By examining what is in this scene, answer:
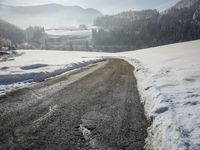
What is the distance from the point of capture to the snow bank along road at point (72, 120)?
6270 mm

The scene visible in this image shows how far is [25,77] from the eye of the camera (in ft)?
58.9

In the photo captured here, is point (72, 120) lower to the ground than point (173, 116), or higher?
lower

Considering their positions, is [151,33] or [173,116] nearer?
[173,116]

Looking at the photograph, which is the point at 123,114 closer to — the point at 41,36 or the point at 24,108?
the point at 24,108

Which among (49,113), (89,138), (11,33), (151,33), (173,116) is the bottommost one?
(89,138)

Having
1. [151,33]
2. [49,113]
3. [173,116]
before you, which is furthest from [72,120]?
[151,33]

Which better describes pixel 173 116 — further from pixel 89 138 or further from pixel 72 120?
pixel 72 120

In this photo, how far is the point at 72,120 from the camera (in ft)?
25.7

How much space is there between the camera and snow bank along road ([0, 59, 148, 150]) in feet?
20.6

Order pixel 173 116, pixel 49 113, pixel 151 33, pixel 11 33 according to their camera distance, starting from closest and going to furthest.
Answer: pixel 173 116 < pixel 49 113 < pixel 151 33 < pixel 11 33

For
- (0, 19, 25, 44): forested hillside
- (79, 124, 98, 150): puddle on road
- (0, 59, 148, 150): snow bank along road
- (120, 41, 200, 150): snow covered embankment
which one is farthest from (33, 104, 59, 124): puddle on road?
(0, 19, 25, 44): forested hillside

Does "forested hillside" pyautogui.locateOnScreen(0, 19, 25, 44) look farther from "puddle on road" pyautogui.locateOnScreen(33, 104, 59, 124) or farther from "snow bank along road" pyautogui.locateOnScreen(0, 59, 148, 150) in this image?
"puddle on road" pyautogui.locateOnScreen(33, 104, 59, 124)

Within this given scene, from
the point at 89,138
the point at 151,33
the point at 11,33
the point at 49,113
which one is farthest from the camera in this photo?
the point at 11,33

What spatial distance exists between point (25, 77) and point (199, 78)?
12.0 metres
